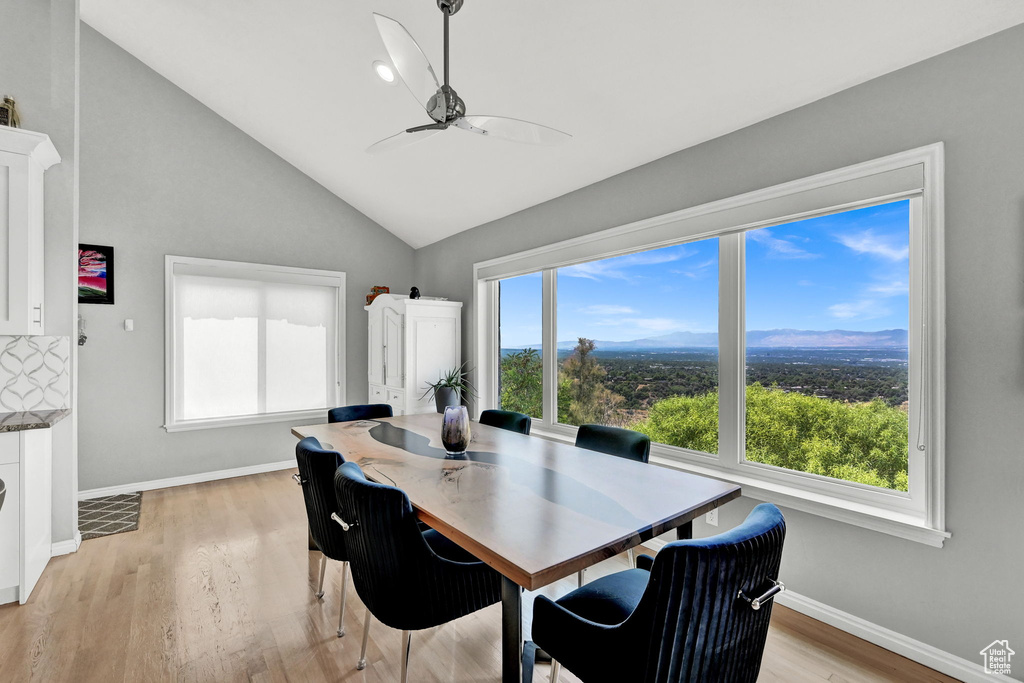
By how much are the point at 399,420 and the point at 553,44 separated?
7.66 feet

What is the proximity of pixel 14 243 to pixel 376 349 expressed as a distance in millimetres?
2793

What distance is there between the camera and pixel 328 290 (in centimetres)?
505

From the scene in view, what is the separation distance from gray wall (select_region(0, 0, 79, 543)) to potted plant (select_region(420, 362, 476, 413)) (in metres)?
2.56

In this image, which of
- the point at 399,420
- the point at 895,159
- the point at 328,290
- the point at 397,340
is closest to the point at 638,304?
the point at 895,159

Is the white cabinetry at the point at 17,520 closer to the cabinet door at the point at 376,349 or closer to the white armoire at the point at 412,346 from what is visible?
the white armoire at the point at 412,346

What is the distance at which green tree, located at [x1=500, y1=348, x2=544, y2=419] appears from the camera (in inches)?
161

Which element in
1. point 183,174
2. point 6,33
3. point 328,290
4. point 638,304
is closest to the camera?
point 6,33

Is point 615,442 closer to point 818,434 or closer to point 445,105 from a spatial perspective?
point 818,434

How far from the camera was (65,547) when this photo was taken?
2.89 meters

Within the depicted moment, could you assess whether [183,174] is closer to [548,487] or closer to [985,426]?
[548,487]

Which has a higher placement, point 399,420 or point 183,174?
point 183,174

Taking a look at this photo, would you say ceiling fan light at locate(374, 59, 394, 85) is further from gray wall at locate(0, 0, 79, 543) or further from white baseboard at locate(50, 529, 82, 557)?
white baseboard at locate(50, 529, 82, 557)

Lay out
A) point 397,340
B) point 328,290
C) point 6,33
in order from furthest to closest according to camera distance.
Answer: point 328,290, point 397,340, point 6,33

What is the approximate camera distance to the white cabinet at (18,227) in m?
2.47
